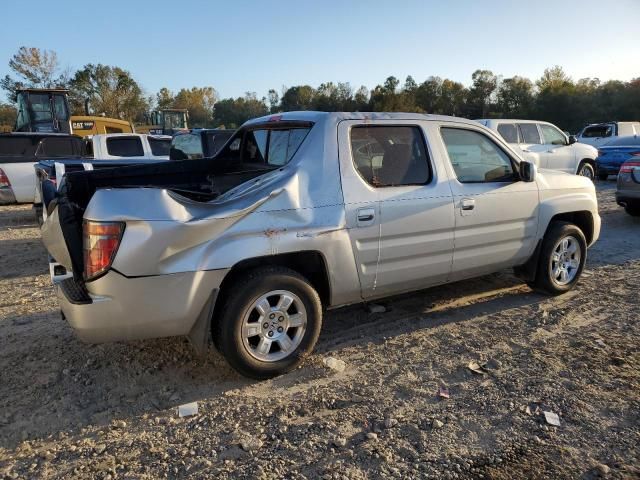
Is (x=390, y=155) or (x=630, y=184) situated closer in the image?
(x=390, y=155)

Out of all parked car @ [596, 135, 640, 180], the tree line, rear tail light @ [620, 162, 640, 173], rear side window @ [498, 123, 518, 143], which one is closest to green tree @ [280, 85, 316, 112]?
the tree line

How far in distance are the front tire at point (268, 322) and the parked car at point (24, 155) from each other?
9662 mm

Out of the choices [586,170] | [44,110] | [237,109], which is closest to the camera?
[586,170]

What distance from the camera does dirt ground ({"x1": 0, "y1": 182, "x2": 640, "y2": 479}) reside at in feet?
8.68

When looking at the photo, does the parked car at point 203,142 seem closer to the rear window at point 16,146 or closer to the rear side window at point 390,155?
the rear window at point 16,146

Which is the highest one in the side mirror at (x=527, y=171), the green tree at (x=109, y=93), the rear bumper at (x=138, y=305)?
the green tree at (x=109, y=93)

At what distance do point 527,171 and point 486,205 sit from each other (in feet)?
2.03

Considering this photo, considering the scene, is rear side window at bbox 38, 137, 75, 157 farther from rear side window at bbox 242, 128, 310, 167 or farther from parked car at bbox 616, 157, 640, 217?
parked car at bbox 616, 157, 640, 217

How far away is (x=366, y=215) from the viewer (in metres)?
3.71

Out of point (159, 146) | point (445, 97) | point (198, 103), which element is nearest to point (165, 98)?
point (198, 103)

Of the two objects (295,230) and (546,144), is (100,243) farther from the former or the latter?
(546,144)

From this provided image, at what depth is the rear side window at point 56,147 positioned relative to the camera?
11.6 metres

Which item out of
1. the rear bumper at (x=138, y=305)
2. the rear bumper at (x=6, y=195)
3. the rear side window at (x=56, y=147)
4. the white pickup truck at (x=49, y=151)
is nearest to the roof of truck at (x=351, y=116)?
the rear bumper at (x=138, y=305)

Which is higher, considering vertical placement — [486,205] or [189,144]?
[189,144]
